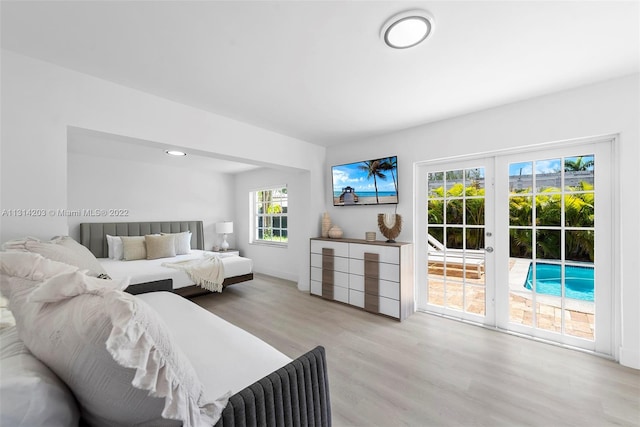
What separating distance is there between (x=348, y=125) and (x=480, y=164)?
1604 mm

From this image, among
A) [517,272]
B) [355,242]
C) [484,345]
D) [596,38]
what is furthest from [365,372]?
[596,38]

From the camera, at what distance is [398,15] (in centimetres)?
152

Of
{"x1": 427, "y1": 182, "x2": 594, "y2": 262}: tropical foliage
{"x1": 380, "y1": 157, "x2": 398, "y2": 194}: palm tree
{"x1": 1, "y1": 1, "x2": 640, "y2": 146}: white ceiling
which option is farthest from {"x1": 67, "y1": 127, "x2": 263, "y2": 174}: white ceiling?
{"x1": 427, "y1": 182, "x2": 594, "y2": 262}: tropical foliage

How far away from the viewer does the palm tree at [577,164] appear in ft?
8.10

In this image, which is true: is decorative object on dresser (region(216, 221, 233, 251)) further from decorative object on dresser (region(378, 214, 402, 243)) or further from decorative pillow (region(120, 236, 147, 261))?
decorative object on dresser (region(378, 214, 402, 243))

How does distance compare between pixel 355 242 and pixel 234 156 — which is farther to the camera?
pixel 355 242

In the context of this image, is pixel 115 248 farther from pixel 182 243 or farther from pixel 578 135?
pixel 578 135

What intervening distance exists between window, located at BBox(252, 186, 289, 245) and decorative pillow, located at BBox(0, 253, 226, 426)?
4570 millimetres

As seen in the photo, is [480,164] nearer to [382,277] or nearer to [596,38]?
[596,38]

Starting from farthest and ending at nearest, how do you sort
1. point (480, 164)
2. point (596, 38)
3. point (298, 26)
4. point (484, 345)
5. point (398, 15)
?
point (480, 164) → point (484, 345) → point (596, 38) → point (298, 26) → point (398, 15)

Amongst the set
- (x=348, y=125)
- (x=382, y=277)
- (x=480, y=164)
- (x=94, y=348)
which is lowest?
(x=382, y=277)

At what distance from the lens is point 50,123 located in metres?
1.98

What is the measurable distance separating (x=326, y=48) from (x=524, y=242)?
2.70 m

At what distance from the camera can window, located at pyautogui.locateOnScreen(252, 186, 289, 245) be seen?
18.2 feet
